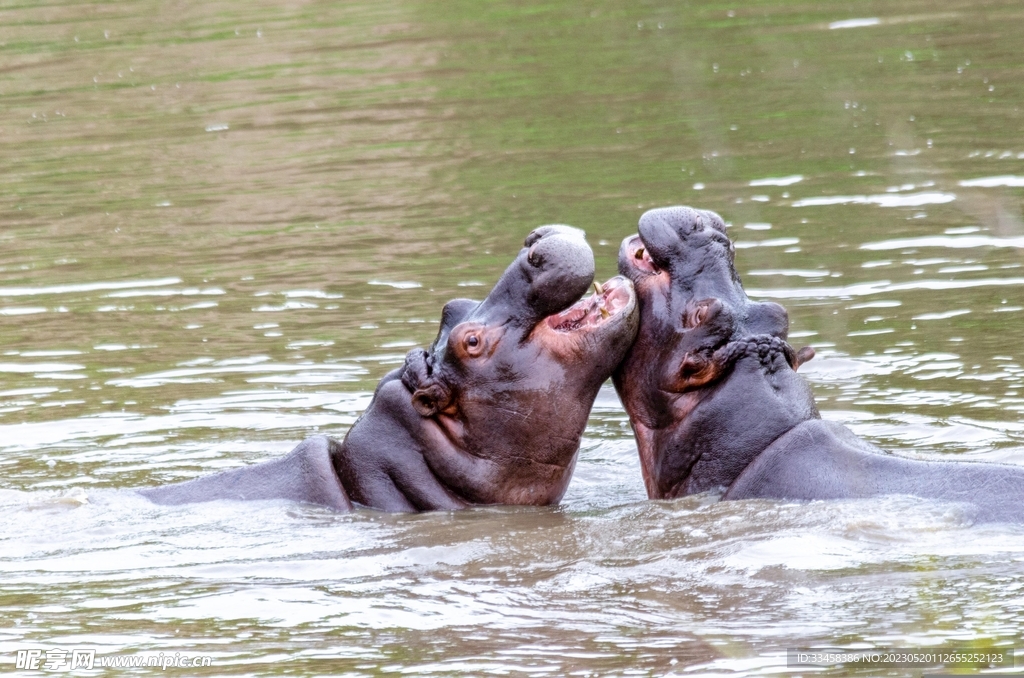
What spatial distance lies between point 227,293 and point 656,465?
17.5ft

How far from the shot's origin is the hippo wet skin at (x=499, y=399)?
21.7ft

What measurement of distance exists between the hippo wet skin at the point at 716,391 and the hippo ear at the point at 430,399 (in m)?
0.77

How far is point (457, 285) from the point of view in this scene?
10781 millimetres

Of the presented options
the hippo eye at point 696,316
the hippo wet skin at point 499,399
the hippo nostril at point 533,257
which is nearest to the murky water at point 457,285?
the hippo wet skin at point 499,399

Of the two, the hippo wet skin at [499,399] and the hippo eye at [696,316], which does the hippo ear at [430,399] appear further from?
the hippo eye at [696,316]

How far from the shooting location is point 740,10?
19.9 meters

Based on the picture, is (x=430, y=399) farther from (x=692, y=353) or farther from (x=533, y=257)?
(x=692, y=353)

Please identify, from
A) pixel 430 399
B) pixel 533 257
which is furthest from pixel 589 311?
pixel 430 399

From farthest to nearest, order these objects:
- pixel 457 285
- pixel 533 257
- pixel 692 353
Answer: pixel 457 285, pixel 692 353, pixel 533 257

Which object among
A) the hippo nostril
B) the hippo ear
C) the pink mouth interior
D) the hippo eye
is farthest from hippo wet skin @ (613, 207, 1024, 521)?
the hippo ear

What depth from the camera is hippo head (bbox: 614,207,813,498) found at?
6.59 meters

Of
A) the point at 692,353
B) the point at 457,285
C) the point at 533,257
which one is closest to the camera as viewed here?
the point at 533,257

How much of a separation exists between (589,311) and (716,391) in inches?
23.9

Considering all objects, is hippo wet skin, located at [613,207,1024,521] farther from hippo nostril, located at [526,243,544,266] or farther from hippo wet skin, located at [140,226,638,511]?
hippo nostril, located at [526,243,544,266]
